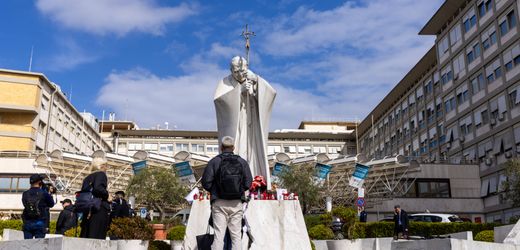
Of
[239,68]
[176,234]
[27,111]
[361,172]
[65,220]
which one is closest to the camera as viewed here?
[65,220]

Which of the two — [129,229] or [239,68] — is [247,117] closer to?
[239,68]

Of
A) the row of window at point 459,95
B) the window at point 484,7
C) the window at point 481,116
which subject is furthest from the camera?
the window at point 481,116

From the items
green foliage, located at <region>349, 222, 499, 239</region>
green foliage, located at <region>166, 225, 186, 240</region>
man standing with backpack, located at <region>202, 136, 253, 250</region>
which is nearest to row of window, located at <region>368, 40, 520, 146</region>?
green foliage, located at <region>349, 222, 499, 239</region>

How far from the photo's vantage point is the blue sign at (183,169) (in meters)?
38.6

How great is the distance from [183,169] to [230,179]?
3207 centimetres

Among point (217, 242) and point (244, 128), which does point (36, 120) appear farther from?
point (217, 242)

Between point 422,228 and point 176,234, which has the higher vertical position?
point 422,228

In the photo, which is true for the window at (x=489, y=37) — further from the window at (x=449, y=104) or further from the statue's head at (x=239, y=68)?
the statue's head at (x=239, y=68)

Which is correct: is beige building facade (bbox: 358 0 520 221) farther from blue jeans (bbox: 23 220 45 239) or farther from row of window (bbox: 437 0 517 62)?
blue jeans (bbox: 23 220 45 239)

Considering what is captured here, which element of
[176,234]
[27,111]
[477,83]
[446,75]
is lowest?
[176,234]

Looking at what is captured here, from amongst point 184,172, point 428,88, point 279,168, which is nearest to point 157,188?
point 184,172

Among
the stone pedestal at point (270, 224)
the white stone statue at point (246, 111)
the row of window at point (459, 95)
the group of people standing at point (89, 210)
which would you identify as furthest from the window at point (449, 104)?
the group of people standing at point (89, 210)

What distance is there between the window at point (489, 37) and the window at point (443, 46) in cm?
657

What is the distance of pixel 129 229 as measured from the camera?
10312mm
